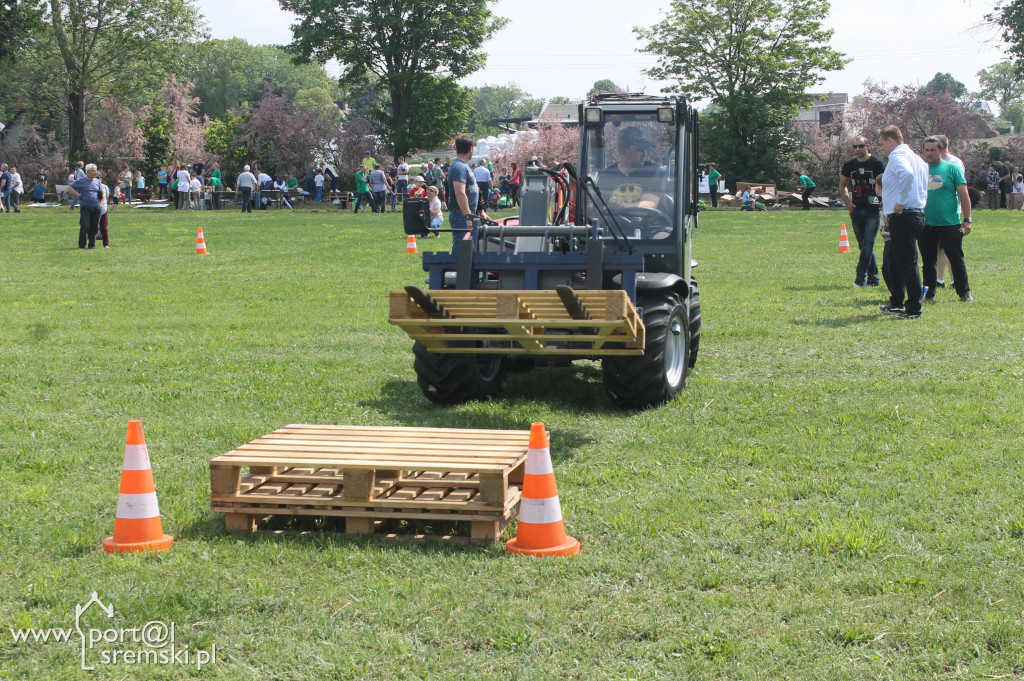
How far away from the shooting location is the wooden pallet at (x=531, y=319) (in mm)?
7095

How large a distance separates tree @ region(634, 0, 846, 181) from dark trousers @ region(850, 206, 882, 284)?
39535 mm

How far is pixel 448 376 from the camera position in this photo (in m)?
8.42

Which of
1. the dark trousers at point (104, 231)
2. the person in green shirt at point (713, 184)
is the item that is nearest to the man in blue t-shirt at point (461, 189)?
the dark trousers at point (104, 231)

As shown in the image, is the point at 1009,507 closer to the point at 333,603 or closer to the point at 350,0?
the point at 333,603

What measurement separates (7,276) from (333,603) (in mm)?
15566

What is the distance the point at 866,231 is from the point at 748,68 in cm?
4343

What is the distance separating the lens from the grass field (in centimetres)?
423

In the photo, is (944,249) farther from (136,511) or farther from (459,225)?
(136,511)

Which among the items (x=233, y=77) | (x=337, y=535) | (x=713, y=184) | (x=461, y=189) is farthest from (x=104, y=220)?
(x=233, y=77)

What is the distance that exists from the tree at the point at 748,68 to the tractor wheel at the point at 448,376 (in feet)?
157

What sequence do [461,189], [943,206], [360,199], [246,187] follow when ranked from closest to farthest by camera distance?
1. [461,189]
2. [943,206]
3. [246,187]
4. [360,199]

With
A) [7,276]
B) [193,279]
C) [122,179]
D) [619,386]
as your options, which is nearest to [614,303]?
[619,386]

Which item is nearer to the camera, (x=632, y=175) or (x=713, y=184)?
(x=632, y=175)

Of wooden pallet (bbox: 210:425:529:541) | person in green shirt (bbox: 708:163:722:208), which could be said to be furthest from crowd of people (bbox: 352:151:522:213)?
wooden pallet (bbox: 210:425:529:541)
